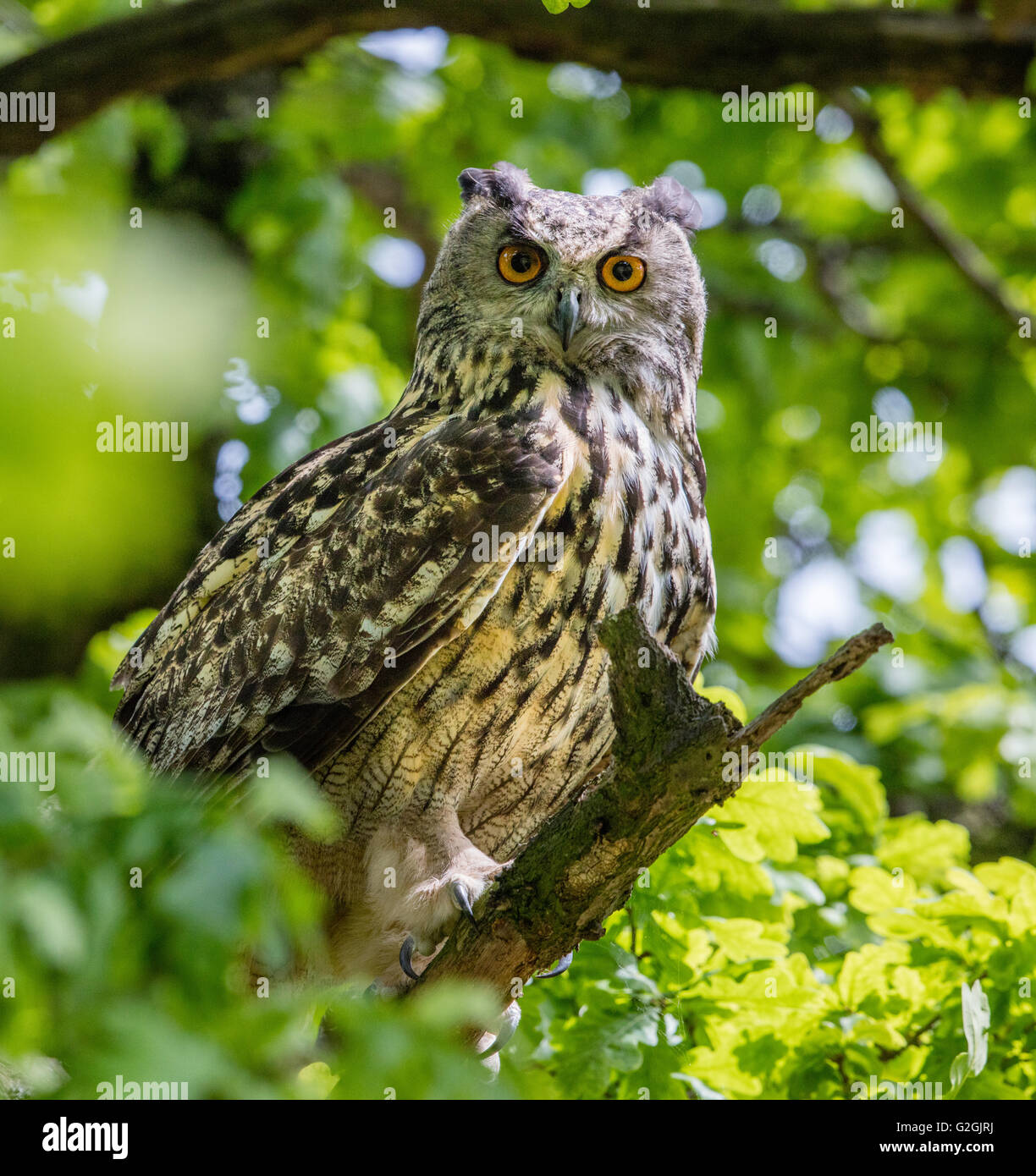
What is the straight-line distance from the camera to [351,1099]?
171cm

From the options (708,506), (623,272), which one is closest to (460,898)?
(623,272)

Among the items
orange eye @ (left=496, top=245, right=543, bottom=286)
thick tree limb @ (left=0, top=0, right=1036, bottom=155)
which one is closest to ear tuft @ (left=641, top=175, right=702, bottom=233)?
orange eye @ (left=496, top=245, right=543, bottom=286)

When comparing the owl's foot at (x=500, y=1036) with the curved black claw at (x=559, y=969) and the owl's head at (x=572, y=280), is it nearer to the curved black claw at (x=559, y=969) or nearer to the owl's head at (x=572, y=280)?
the curved black claw at (x=559, y=969)

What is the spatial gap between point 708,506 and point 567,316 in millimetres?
3250

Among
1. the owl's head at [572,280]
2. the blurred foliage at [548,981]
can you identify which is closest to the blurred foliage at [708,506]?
the blurred foliage at [548,981]

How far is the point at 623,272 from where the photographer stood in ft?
10.6

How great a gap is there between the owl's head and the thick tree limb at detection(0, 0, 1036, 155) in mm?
1223

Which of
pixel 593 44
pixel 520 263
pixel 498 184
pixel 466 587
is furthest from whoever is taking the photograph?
pixel 593 44

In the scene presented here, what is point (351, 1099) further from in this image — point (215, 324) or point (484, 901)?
point (215, 324)

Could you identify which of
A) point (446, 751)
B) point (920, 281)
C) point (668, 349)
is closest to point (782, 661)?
point (920, 281)

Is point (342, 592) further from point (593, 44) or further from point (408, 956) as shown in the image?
point (593, 44)

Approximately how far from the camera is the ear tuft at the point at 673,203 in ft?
11.6

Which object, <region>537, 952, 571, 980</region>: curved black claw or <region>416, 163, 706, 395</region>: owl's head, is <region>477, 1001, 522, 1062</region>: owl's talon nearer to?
<region>537, 952, 571, 980</region>: curved black claw

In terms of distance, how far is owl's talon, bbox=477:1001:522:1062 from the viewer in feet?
9.00
